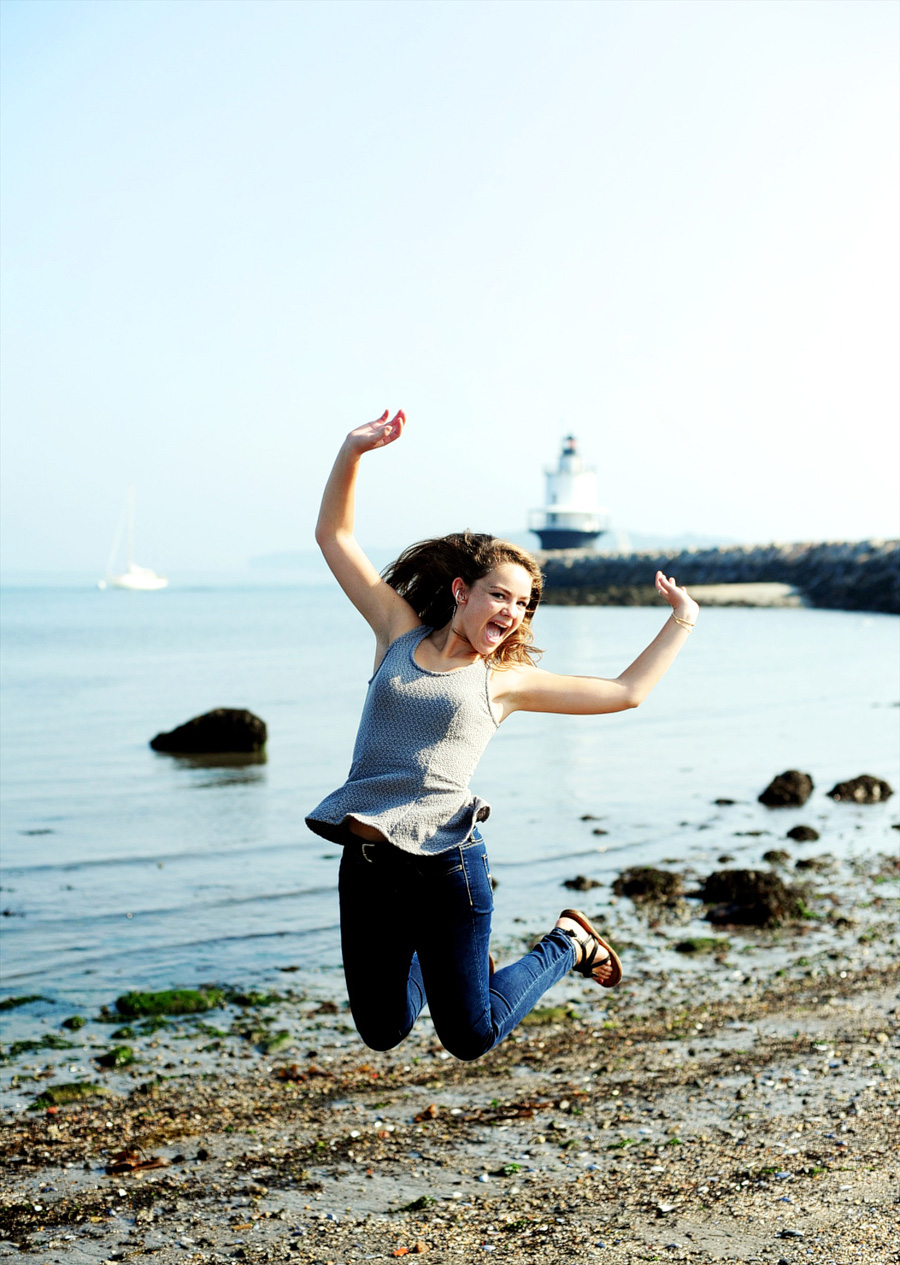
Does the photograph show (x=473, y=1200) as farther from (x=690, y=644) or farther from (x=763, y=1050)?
(x=690, y=644)

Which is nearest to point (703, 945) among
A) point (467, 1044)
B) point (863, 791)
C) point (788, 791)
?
point (467, 1044)

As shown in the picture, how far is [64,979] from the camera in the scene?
10.4m

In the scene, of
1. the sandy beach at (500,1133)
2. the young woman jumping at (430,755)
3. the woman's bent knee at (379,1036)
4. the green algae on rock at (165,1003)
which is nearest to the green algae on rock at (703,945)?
the sandy beach at (500,1133)

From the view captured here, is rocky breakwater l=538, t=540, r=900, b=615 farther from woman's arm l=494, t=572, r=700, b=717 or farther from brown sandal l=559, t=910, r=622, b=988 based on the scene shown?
woman's arm l=494, t=572, r=700, b=717

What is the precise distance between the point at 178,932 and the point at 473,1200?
6.76 meters

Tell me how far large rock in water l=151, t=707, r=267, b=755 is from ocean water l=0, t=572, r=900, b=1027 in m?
0.58

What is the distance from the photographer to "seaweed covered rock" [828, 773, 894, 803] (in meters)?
Result: 18.5

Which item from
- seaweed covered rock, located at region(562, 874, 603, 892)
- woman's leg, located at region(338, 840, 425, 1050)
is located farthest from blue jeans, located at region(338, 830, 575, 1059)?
seaweed covered rock, located at region(562, 874, 603, 892)

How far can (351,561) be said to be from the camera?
4.81 metres

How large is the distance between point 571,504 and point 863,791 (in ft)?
304

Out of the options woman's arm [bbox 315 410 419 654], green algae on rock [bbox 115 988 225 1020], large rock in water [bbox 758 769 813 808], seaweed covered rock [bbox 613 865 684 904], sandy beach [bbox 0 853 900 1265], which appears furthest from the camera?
large rock in water [bbox 758 769 813 808]

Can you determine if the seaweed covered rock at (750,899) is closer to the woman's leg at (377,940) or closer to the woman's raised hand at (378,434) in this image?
the woman's leg at (377,940)

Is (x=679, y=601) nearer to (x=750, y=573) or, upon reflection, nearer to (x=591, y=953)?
(x=591, y=953)

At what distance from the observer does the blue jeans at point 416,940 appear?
4.41m
